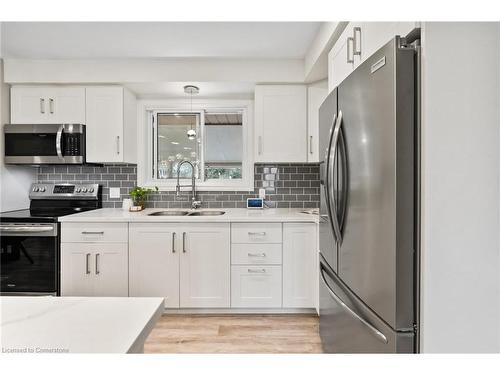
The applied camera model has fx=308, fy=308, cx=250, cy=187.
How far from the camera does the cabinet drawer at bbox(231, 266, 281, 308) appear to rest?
8.46 ft

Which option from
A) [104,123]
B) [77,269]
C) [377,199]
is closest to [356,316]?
[377,199]

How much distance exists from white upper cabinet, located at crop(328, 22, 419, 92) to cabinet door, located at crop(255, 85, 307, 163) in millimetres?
734

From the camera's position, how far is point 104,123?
284 cm

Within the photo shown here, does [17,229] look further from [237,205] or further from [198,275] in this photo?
[237,205]

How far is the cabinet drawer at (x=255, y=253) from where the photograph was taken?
2.57 m

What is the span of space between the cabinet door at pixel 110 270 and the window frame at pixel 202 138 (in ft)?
2.87

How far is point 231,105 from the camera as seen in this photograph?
325 centimetres

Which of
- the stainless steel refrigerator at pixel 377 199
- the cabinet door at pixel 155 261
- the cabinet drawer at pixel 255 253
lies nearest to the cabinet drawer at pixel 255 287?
the cabinet drawer at pixel 255 253

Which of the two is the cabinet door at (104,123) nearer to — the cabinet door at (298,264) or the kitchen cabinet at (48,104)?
the kitchen cabinet at (48,104)

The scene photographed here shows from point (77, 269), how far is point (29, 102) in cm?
160

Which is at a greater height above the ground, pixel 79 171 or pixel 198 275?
pixel 79 171
